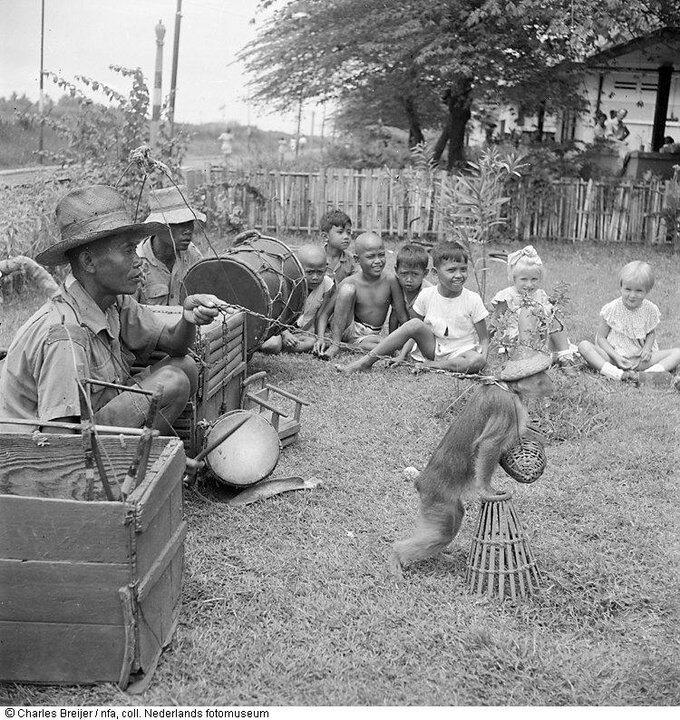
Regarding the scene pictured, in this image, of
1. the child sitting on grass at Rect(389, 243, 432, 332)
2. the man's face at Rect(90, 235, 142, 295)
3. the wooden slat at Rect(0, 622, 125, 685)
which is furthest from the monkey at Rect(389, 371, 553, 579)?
the child sitting on grass at Rect(389, 243, 432, 332)

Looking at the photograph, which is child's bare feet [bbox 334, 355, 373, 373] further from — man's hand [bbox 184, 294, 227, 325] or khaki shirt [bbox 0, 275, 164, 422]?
khaki shirt [bbox 0, 275, 164, 422]

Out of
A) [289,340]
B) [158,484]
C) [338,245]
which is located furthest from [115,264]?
[338,245]

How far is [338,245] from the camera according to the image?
886 cm

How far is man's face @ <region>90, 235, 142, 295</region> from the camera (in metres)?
3.98

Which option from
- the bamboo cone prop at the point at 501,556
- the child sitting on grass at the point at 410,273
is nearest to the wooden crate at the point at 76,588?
the bamboo cone prop at the point at 501,556

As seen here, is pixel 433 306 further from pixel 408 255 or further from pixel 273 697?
pixel 273 697

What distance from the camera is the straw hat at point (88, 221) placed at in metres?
3.88

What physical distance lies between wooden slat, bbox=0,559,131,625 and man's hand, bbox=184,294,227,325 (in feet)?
4.86

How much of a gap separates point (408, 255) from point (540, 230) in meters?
9.75

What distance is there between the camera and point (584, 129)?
2581 cm

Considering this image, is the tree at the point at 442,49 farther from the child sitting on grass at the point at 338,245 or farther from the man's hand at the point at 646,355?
the man's hand at the point at 646,355

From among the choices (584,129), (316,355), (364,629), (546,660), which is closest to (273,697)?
(364,629)

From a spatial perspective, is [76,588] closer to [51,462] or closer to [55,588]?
[55,588]

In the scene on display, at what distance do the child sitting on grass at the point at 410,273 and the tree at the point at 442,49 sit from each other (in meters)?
10.1
